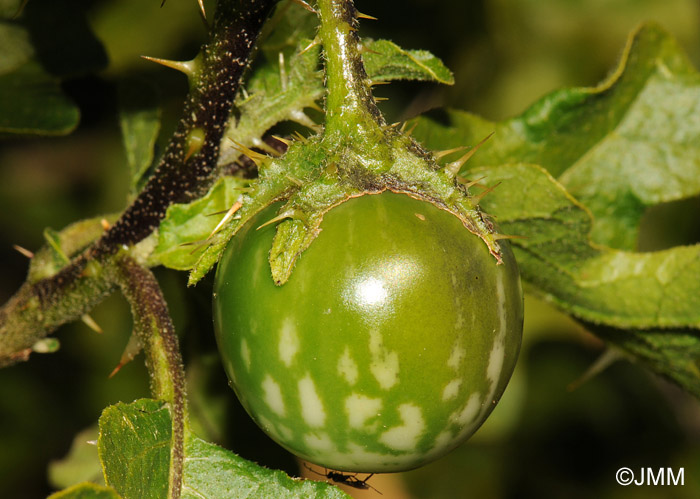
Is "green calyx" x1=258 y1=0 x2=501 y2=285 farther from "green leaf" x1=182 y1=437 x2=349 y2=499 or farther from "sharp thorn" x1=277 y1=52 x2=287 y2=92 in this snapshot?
"green leaf" x1=182 y1=437 x2=349 y2=499

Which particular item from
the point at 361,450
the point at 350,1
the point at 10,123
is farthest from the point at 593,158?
the point at 10,123

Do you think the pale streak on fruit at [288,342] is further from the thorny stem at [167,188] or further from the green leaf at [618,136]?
the green leaf at [618,136]

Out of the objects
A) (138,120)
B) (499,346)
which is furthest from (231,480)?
(138,120)

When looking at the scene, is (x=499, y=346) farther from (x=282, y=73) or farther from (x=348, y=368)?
(x=282, y=73)

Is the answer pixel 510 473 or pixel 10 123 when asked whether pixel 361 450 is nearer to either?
pixel 10 123

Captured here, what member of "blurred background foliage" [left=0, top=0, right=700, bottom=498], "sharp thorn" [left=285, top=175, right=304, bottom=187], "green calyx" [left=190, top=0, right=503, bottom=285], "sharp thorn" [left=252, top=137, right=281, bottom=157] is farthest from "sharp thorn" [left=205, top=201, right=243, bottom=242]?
"blurred background foliage" [left=0, top=0, right=700, bottom=498]

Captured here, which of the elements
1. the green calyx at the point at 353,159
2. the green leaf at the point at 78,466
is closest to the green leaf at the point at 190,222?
the green calyx at the point at 353,159

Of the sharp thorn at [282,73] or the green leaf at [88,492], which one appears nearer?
the green leaf at [88,492]
